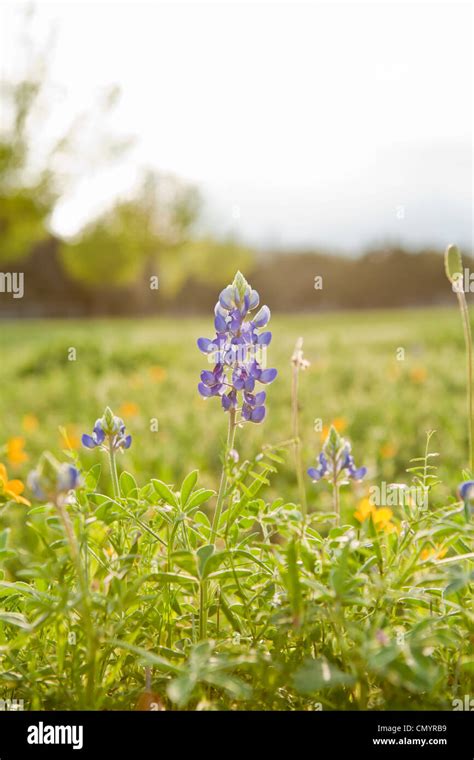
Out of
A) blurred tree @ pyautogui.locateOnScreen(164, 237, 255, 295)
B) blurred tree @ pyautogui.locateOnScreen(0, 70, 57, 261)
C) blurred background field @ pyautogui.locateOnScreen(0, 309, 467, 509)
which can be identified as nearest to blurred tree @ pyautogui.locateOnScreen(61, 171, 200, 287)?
blurred tree @ pyautogui.locateOnScreen(164, 237, 255, 295)

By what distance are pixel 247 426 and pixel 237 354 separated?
3523 mm

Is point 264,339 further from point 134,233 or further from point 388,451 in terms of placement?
point 134,233

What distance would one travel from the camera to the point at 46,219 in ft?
63.4

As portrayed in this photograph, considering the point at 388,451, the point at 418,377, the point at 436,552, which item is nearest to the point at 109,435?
the point at 436,552

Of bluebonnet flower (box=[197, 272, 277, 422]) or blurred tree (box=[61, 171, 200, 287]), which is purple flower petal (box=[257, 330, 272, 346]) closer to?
bluebonnet flower (box=[197, 272, 277, 422])

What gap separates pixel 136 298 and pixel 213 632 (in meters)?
30.9

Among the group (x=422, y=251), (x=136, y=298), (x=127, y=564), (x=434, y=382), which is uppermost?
(x=136, y=298)

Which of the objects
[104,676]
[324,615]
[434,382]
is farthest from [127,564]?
[434,382]

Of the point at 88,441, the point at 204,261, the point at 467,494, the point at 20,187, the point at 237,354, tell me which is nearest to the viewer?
the point at 467,494

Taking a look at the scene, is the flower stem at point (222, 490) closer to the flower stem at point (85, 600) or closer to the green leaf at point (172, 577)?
the green leaf at point (172, 577)

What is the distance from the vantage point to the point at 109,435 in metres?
1.57

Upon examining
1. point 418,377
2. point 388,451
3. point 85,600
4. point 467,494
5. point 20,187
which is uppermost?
point 20,187

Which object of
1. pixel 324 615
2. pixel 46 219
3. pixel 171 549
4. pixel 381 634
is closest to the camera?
pixel 381 634
